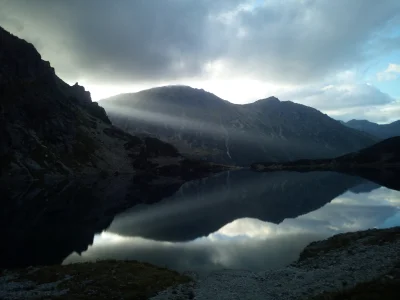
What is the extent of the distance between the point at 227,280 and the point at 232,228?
41.0 meters

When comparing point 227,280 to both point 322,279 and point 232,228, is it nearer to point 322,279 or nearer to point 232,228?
point 322,279

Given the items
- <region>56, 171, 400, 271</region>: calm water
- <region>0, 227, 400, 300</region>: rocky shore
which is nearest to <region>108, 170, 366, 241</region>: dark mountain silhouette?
<region>56, 171, 400, 271</region>: calm water

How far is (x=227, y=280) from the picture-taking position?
36.0 m

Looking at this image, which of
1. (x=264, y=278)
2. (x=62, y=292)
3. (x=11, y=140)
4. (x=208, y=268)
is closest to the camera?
(x=62, y=292)

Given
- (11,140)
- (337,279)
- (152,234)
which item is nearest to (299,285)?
(337,279)

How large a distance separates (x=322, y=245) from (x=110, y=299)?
117 feet

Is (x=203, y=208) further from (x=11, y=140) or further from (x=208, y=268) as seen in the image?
(x=11, y=140)

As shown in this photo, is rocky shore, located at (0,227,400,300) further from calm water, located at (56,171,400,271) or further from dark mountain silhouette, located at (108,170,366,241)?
dark mountain silhouette, located at (108,170,366,241)

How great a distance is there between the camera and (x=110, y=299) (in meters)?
28.2

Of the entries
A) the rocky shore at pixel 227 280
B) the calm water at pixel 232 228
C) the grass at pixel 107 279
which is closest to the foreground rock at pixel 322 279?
the rocky shore at pixel 227 280

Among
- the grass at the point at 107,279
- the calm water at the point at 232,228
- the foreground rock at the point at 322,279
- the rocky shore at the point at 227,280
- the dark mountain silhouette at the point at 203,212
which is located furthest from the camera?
the dark mountain silhouette at the point at 203,212

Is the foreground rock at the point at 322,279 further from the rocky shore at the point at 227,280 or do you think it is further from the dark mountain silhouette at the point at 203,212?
the dark mountain silhouette at the point at 203,212

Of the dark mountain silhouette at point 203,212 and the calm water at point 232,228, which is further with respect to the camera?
the dark mountain silhouette at point 203,212

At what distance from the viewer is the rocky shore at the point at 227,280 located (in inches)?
1026
